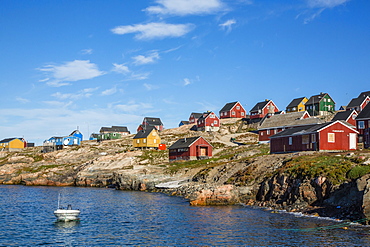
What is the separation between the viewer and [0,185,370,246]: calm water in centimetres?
2861

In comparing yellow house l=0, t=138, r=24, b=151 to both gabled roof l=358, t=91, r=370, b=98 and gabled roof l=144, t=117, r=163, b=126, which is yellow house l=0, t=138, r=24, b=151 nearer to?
gabled roof l=144, t=117, r=163, b=126

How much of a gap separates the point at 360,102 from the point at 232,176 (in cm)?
8330

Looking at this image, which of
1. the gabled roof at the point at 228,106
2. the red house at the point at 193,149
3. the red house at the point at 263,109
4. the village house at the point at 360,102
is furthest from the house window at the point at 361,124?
the gabled roof at the point at 228,106

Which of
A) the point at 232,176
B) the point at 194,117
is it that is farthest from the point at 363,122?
the point at 194,117

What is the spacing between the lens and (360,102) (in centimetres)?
12412

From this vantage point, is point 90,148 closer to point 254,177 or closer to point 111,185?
point 111,185

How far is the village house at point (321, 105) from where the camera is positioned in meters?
131

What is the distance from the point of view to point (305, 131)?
6650 centimetres

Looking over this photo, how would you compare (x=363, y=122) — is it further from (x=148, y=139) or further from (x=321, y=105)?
(x=148, y=139)

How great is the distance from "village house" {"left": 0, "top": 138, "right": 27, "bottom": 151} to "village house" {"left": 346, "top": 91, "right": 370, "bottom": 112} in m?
121

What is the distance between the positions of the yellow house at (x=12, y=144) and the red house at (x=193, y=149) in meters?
78.6

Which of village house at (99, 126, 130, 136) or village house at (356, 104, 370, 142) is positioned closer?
village house at (356, 104, 370, 142)

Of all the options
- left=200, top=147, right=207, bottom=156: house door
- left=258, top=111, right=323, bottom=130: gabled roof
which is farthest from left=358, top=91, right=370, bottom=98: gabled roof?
left=200, top=147, right=207, bottom=156: house door

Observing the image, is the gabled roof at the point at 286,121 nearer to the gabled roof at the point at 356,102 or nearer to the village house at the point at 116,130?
the gabled roof at the point at 356,102
